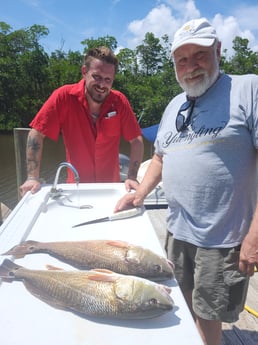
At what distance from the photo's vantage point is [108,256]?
1277 millimetres

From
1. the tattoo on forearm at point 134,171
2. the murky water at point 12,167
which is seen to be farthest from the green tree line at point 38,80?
the tattoo on forearm at point 134,171

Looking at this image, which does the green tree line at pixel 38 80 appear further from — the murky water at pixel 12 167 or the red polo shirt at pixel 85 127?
the red polo shirt at pixel 85 127

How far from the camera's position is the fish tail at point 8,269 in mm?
1186

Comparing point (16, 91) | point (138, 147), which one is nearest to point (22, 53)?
point (16, 91)

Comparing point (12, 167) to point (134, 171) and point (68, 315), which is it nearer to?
point (134, 171)

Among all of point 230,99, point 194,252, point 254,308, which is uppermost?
point 230,99

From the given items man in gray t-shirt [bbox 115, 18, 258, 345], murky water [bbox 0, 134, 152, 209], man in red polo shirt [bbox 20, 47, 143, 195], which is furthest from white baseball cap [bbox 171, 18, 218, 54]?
murky water [bbox 0, 134, 152, 209]

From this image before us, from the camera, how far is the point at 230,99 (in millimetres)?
1578

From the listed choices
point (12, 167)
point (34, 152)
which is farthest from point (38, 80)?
point (34, 152)

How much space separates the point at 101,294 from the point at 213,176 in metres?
0.86

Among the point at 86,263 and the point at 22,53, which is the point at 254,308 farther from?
the point at 22,53

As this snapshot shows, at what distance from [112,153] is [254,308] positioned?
1751 mm

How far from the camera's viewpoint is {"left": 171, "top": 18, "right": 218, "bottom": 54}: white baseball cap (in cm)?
160

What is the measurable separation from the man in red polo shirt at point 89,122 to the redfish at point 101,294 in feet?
4.37
